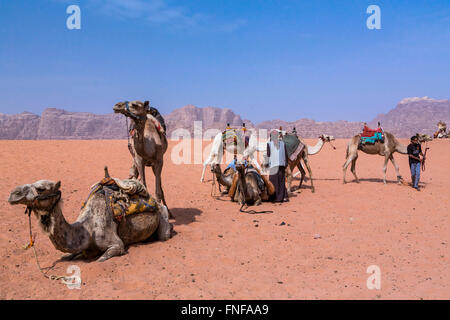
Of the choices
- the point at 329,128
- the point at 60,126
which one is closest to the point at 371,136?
the point at 329,128

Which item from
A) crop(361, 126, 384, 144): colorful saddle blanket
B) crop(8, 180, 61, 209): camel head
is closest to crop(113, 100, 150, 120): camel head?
crop(8, 180, 61, 209): camel head

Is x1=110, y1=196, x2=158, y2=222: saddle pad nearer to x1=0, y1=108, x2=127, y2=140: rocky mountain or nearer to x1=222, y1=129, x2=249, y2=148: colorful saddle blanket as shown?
x1=222, y1=129, x2=249, y2=148: colorful saddle blanket

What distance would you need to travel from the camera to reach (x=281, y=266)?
17.0 feet

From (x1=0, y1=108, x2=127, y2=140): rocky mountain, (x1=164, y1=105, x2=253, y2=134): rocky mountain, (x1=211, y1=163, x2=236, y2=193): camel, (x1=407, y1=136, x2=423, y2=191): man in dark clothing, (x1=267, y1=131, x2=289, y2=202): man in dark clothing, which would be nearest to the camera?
(x1=211, y1=163, x2=236, y2=193): camel

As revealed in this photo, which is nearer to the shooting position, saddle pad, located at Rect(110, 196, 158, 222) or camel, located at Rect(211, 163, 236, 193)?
saddle pad, located at Rect(110, 196, 158, 222)

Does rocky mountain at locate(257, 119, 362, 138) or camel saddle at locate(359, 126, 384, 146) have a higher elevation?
rocky mountain at locate(257, 119, 362, 138)

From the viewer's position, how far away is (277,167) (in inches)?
428

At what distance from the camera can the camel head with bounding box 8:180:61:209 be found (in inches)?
162

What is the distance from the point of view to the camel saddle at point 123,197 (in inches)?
212

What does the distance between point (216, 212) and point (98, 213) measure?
4.39 metres

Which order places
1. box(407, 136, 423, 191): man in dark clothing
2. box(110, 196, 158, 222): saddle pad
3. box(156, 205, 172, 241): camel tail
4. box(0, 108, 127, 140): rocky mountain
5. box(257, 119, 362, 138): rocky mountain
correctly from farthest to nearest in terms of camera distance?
box(0, 108, 127, 140): rocky mountain → box(257, 119, 362, 138): rocky mountain → box(407, 136, 423, 191): man in dark clothing → box(156, 205, 172, 241): camel tail → box(110, 196, 158, 222): saddle pad

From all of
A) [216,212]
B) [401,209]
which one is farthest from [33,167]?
[401,209]

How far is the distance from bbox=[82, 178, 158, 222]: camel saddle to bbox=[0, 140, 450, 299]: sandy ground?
2.34 feet
